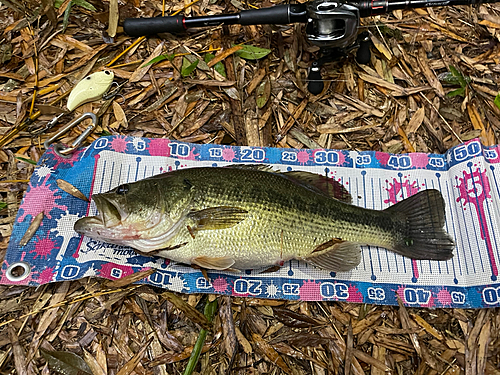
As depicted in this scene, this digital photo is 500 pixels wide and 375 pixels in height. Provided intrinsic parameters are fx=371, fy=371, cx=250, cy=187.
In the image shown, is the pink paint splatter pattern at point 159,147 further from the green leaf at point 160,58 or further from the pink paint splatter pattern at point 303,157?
the pink paint splatter pattern at point 303,157

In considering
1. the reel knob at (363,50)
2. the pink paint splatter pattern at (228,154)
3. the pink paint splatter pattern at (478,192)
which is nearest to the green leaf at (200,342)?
the pink paint splatter pattern at (228,154)

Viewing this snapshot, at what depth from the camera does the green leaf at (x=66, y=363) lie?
2566mm

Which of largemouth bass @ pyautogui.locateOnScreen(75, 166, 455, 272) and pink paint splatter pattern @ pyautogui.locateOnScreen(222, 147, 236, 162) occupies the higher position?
pink paint splatter pattern @ pyautogui.locateOnScreen(222, 147, 236, 162)

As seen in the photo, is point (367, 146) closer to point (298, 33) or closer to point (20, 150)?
point (298, 33)

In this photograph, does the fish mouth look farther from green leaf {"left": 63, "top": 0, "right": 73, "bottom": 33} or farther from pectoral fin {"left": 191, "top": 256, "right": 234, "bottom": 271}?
green leaf {"left": 63, "top": 0, "right": 73, "bottom": 33}

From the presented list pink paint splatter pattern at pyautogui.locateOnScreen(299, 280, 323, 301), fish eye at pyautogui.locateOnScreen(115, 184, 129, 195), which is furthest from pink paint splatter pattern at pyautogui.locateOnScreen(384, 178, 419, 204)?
fish eye at pyautogui.locateOnScreen(115, 184, 129, 195)

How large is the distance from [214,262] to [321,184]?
1.00m

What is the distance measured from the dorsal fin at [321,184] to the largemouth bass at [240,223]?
57 millimetres

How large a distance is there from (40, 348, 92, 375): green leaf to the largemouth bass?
87cm

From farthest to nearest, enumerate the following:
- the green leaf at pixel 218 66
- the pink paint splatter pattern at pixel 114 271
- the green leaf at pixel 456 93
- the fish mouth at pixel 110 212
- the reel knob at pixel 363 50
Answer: the green leaf at pixel 218 66
the green leaf at pixel 456 93
the reel knob at pixel 363 50
the pink paint splatter pattern at pixel 114 271
the fish mouth at pixel 110 212

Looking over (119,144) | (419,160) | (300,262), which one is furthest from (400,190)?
(119,144)

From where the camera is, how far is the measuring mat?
2.83 metres

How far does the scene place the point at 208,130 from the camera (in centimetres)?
345

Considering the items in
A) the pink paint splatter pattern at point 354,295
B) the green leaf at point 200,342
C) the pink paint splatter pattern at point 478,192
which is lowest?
the green leaf at point 200,342
